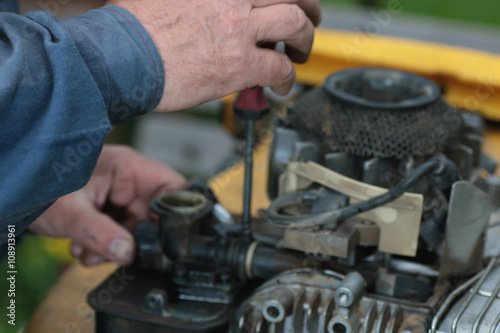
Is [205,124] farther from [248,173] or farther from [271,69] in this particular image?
[271,69]

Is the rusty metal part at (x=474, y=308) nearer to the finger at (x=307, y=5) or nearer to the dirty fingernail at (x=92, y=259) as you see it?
the finger at (x=307, y=5)

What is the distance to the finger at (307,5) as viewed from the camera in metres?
0.85

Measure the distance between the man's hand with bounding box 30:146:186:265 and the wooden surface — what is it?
56 mm

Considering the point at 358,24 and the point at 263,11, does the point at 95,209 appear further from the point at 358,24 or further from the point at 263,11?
the point at 358,24

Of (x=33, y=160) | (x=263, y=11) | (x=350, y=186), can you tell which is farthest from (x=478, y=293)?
(x=33, y=160)

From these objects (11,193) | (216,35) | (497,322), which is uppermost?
(216,35)

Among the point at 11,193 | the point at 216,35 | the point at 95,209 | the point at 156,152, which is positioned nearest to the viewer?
the point at 11,193

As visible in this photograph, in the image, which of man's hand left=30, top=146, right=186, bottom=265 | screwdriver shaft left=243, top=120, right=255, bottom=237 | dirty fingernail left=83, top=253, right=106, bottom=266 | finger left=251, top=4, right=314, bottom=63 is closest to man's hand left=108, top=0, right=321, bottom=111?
finger left=251, top=4, right=314, bottom=63

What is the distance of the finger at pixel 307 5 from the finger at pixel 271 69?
65 mm

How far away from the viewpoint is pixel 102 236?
1.06 m

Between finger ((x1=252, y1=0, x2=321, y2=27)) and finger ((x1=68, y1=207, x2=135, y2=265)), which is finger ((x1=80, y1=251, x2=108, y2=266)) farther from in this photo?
finger ((x1=252, y1=0, x2=321, y2=27))

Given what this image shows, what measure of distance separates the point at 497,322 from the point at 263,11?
1.64ft

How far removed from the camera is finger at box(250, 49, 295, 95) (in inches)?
33.4

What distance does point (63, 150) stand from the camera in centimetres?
70
